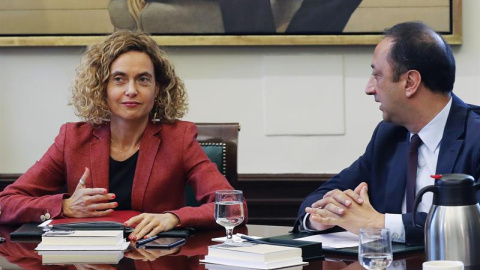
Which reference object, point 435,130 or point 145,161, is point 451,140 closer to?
point 435,130

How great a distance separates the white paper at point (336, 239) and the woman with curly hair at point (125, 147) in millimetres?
557

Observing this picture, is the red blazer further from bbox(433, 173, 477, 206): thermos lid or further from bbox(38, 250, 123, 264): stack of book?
bbox(433, 173, 477, 206): thermos lid

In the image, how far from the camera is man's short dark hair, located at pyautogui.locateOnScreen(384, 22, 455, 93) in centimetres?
291

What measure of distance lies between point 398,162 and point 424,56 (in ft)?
1.23

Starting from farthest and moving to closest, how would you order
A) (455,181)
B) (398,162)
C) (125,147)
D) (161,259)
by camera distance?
(125,147)
(398,162)
(161,259)
(455,181)

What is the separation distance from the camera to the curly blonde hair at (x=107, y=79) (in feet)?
11.0

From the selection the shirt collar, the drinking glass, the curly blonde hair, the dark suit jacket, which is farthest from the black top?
the shirt collar

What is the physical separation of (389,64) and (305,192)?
1.62 metres

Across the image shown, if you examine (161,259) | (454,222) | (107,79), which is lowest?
(161,259)

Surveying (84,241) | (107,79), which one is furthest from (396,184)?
(107,79)

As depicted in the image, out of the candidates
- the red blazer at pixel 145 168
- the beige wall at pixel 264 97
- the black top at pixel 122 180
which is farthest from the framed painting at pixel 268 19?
the black top at pixel 122 180

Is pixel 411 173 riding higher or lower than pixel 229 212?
higher

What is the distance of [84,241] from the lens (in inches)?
100

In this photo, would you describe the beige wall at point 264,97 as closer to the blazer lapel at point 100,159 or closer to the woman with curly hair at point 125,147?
the woman with curly hair at point 125,147
